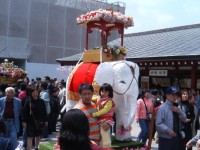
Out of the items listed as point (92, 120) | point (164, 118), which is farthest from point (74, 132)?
point (164, 118)

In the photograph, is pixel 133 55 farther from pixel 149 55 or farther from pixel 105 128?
pixel 105 128

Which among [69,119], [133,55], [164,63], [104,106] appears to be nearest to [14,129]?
[104,106]

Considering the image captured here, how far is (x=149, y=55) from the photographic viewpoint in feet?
47.8

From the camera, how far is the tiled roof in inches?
546

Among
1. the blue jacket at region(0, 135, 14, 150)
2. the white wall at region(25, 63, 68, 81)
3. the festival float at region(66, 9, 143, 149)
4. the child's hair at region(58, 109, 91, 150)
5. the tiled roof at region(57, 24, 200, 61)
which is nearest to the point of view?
the child's hair at region(58, 109, 91, 150)

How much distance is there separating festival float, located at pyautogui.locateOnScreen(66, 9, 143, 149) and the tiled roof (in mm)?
6230

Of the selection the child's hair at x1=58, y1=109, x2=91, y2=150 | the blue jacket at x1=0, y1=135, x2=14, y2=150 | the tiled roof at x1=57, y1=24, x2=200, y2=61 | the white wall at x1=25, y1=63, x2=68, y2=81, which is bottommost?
the blue jacket at x1=0, y1=135, x2=14, y2=150

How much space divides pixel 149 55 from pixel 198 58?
8.79 feet

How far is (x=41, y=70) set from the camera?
2627 cm

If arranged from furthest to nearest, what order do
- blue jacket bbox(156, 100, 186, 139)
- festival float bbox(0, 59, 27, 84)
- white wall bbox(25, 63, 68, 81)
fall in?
white wall bbox(25, 63, 68, 81), festival float bbox(0, 59, 27, 84), blue jacket bbox(156, 100, 186, 139)

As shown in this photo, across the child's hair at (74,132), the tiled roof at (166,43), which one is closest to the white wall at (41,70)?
the tiled roof at (166,43)

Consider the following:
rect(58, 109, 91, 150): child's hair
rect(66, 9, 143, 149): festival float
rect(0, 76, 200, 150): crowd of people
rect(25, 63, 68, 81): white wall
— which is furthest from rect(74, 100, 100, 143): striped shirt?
rect(25, 63, 68, 81): white wall

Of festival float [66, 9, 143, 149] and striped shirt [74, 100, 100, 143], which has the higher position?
festival float [66, 9, 143, 149]

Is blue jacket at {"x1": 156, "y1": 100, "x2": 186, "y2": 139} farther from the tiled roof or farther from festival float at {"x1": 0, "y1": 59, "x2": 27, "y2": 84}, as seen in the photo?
festival float at {"x1": 0, "y1": 59, "x2": 27, "y2": 84}
